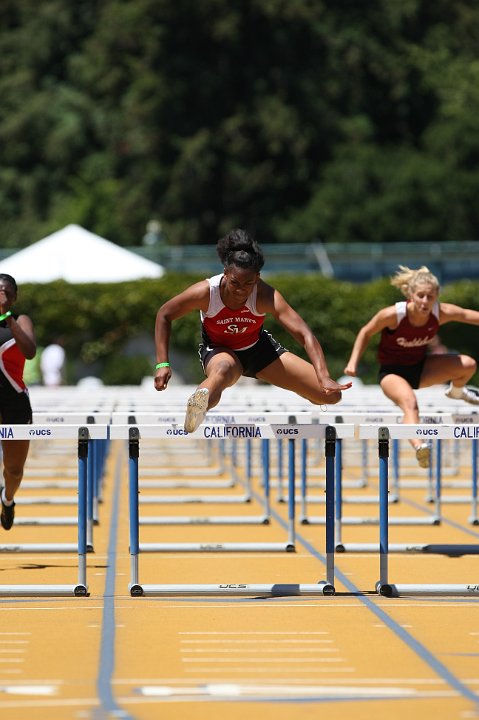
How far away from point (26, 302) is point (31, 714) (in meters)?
28.3

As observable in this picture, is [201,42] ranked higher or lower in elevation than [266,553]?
higher

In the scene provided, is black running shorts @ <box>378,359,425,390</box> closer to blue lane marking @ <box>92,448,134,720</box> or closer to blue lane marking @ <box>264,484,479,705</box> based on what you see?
blue lane marking @ <box>264,484,479,705</box>

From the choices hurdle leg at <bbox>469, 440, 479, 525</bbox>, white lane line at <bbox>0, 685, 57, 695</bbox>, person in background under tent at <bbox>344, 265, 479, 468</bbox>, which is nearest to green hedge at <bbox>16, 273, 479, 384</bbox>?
hurdle leg at <bbox>469, 440, 479, 525</bbox>

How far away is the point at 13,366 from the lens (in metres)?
10.8

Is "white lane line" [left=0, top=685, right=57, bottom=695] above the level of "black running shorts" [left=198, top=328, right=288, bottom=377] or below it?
below

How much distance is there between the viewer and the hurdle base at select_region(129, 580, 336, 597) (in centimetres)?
923

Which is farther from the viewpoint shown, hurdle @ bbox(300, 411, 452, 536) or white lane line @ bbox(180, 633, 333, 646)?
hurdle @ bbox(300, 411, 452, 536)

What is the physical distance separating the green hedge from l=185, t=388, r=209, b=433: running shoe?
24.9m

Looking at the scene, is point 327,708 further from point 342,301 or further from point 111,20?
point 111,20

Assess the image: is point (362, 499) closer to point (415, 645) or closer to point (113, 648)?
point (415, 645)

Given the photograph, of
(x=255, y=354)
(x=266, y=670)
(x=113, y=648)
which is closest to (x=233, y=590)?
(x=255, y=354)

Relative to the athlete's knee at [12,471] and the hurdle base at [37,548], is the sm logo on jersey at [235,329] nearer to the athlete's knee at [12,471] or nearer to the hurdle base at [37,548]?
the athlete's knee at [12,471]

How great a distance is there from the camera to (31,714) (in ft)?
20.1

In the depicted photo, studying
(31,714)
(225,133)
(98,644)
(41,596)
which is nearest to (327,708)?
(31,714)
